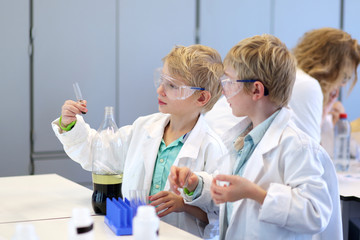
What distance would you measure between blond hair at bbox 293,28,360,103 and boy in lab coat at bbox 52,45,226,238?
3.79 ft

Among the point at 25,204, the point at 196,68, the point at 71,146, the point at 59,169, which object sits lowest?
the point at 59,169

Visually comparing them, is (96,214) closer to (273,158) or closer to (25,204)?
(25,204)

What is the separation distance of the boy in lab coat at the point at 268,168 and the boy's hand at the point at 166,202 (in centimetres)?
7

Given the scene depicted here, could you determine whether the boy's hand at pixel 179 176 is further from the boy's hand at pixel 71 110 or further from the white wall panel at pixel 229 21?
the white wall panel at pixel 229 21

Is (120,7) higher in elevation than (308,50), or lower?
higher

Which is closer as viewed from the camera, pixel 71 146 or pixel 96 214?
pixel 96 214

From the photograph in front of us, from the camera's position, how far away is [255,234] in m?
1.53

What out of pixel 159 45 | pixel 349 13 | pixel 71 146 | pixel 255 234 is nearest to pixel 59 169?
pixel 159 45

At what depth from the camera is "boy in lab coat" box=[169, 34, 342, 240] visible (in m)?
1.42

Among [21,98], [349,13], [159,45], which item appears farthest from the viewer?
[349,13]

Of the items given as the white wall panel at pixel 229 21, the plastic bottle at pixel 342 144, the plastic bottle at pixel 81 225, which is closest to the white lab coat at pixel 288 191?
the plastic bottle at pixel 81 225

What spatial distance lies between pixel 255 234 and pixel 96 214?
0.53 metres

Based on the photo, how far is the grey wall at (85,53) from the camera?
3.52 m

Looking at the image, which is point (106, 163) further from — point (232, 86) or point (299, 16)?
point (299, 16)
